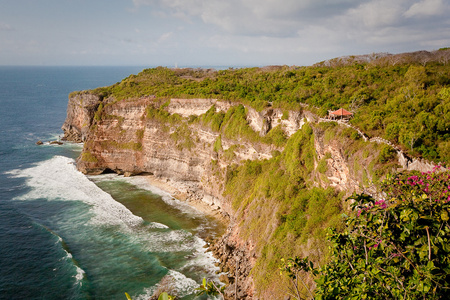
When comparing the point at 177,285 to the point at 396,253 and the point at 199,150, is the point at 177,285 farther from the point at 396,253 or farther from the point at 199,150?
the point at 199,150

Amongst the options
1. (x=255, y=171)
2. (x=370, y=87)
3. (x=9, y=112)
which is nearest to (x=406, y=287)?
(x=255, y=171)

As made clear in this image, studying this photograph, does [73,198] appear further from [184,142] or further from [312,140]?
[312,140]

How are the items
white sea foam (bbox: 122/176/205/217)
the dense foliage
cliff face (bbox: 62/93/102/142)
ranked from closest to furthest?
the dense foliage < white sea foam (bbox: 122/176/205/217) < cliff face (bbox: 62/93/102/142)

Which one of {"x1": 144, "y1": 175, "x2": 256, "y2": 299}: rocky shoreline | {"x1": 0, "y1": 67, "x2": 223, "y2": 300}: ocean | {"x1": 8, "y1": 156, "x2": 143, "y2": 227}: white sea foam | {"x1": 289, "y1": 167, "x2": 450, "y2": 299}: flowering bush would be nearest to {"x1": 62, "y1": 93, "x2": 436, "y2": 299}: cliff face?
{"x1": 144, "y1": 175, "x2": 256, "y2": 299}: rocky shoreline

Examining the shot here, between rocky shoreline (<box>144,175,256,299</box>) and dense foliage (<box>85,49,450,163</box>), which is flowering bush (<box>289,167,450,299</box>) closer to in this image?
rocky shoreline (<box>144,175,256,299</box>)

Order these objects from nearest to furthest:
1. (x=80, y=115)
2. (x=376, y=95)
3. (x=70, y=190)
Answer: (x=376, y=95), (x=70, y=190), (x=80, y=115)

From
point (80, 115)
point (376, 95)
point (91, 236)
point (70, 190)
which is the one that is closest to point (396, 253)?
point (376, 95)

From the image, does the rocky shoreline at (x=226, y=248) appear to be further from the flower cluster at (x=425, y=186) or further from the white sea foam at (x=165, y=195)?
the flower cluster at (x=425, y=186)
